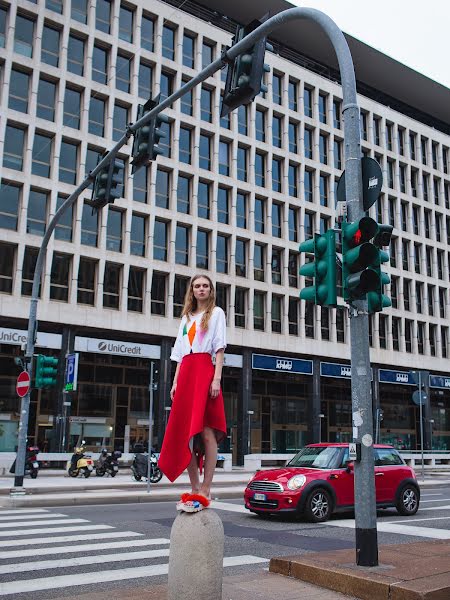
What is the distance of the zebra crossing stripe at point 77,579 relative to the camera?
6848 millimetres

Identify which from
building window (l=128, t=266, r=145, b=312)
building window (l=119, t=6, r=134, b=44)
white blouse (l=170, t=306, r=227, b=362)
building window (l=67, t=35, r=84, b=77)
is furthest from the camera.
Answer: building window (l=119, t=6, r=134, b=44)

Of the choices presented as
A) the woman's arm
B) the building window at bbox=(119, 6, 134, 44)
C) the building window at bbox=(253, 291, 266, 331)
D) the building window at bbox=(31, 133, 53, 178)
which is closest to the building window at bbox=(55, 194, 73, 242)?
the building window at bbox=(31, 133, 53, 178)

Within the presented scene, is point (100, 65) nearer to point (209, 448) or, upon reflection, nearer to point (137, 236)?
point (137, 236)

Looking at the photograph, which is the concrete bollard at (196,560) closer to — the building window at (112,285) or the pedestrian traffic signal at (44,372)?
the pedestrian traffic signal at (44,372)

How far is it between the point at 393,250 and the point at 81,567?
44.4 m

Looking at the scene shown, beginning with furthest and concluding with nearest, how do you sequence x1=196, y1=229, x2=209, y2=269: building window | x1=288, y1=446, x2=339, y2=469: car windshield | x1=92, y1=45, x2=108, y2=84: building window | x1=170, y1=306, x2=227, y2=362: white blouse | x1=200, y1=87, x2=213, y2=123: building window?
x1=200, y1=87, x2=213, y2=123: building window < x1=196, y1=229, x2=209, y2=269: building window < x1=92, y1=45, x2=108, y2=84: building window < x1=288, y1=446, x2=339, y2=469: car windshield < x1=170, y1=306, x2=227, y2=362: white blouse

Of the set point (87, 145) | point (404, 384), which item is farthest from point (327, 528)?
point (404, 384)

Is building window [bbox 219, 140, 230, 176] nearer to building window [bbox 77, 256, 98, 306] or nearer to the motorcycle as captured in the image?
building window [bbox 77, 256, 98, 306]

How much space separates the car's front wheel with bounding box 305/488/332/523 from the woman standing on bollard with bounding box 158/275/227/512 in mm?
7799

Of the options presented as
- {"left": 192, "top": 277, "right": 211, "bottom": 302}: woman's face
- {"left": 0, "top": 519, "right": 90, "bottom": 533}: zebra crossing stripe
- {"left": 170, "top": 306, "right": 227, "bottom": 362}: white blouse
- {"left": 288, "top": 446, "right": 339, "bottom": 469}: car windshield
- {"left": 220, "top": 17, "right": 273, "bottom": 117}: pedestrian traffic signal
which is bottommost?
{"left": 0, "top": 519, "right": 90, "bottom": 533}: zebra crossing stripe

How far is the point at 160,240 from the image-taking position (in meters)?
36.9

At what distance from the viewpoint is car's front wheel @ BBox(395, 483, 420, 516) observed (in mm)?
14285

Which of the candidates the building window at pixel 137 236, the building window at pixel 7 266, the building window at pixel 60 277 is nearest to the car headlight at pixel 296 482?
the building window at pixel 7 266

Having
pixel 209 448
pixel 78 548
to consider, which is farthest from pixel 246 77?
pixel 78 548
